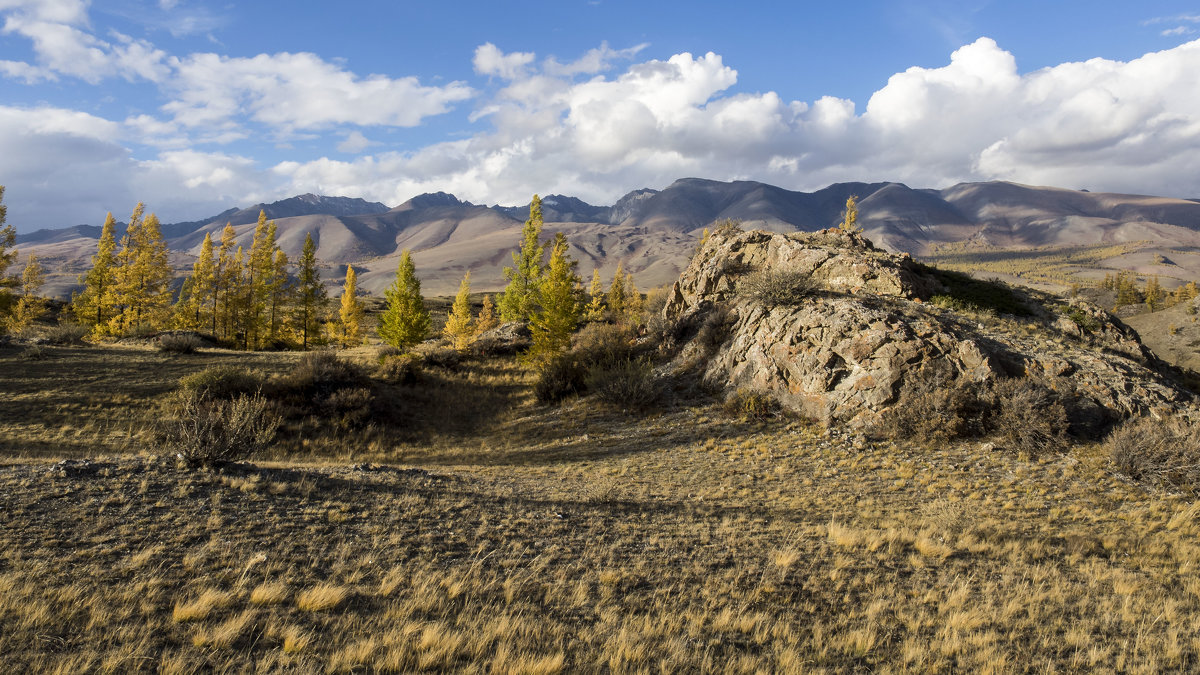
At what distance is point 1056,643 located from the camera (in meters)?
5.75

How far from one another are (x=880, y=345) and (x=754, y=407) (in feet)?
15.0

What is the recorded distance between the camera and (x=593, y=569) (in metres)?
6.95

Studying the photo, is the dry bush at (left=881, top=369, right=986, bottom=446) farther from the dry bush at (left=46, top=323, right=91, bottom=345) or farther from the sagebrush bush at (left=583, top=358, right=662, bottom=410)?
the dry bush at (left=46, top=323, right=91, bottom=345)

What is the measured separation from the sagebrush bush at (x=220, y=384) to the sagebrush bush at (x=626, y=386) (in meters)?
13.1

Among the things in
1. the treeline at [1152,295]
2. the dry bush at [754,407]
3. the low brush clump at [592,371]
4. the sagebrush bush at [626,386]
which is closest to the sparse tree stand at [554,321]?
the low brush clump at [592,371]

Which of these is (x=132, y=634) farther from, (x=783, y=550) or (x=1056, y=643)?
(x=1056, y=643)

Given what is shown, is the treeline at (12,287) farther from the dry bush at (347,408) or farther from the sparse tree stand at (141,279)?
the dry bush at (347,408)

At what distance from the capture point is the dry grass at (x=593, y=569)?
4.66 metres

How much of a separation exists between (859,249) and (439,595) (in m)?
25.7

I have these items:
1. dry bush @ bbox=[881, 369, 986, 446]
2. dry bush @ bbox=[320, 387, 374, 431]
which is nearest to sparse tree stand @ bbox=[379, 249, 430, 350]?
dry bush @ bbox=[320, 387, 374, 431]

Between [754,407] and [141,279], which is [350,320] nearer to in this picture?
[141,279]

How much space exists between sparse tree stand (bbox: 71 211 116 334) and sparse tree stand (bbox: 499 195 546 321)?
92.0ft

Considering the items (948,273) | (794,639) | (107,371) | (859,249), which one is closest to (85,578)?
(794,639)

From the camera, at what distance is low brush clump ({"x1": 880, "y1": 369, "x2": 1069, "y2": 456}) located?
523 inches
